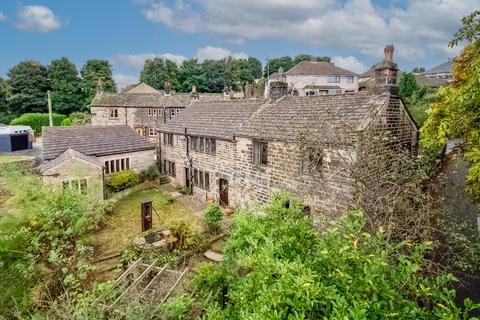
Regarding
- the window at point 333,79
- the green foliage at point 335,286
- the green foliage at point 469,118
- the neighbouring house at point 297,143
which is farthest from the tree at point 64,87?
the green foliage at point 335,286

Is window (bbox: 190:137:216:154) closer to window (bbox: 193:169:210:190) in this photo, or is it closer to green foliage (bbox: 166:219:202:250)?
window (bbox: 193:169:210:190)

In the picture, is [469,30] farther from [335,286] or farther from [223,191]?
[223,191]

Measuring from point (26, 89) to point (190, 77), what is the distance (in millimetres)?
38759

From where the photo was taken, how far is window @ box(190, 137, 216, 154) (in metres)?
20.3

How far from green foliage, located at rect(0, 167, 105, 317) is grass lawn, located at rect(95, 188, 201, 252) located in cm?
100

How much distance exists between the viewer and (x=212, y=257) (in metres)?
13.4

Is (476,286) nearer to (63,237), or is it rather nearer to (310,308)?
(310,308)

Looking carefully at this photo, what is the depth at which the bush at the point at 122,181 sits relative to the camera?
69.7 feet

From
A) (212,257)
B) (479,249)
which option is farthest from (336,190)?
(212,257)

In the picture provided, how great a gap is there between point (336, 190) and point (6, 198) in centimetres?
1669

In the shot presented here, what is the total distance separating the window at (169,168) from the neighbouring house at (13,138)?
20.4 metres

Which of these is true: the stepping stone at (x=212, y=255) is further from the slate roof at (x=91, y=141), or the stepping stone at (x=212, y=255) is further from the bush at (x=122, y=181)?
the slate roof at (x=91, y=141)

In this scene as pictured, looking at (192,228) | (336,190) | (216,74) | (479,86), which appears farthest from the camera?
(216,74)

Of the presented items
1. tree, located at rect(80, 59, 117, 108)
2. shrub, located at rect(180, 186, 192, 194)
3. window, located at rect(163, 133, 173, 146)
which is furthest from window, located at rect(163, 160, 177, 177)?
tree, located at rect(80, 59, 117, 108)
